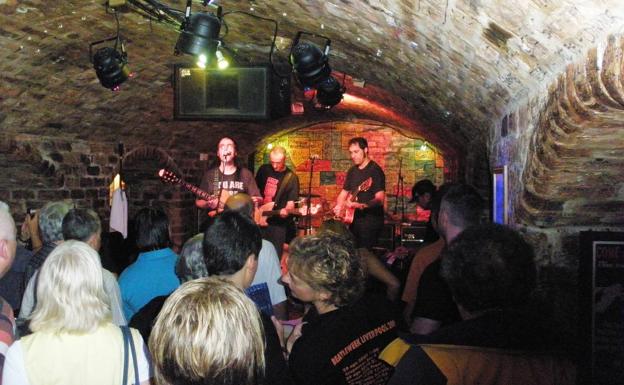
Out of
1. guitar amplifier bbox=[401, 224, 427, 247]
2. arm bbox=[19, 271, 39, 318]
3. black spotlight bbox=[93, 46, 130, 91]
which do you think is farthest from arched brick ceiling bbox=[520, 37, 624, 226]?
guitar amplifier bbox=[401, 224, 427, 247]

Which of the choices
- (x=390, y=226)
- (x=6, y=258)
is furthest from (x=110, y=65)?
(x=390, y=226)

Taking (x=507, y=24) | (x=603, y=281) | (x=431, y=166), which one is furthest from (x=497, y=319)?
(x=431, y=166)

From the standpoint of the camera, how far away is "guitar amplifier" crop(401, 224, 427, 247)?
9.02 meters

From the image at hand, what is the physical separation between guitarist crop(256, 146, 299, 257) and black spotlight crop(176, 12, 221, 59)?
10.0 ft

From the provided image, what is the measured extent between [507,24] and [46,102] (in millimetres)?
4465

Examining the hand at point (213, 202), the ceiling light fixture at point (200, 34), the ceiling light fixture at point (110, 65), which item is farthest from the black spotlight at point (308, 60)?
the hand at point (213, 202)

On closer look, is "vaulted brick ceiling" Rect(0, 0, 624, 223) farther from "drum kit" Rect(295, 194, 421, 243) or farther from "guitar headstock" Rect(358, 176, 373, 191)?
"drum kit" Rect(295, 194, 421, 243)

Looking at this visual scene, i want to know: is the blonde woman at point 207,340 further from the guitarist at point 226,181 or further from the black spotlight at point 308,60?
the guitarist at point 226,181

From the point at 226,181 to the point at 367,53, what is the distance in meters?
2.31

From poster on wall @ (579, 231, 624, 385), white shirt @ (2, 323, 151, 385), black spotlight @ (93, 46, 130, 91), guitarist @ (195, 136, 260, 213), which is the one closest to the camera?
white shirt @ (2, 323, 151, 385)

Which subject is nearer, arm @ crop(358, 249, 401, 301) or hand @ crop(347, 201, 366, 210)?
arm @ crop(358, 249, 401, 301)

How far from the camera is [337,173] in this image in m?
11.4

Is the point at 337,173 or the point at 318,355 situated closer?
the point at 318,355

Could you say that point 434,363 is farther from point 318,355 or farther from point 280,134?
point 280,134
